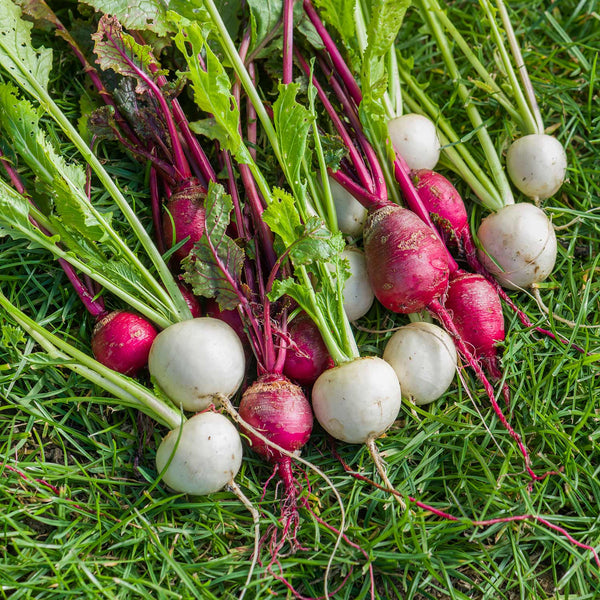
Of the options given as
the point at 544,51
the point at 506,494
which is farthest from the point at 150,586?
the point at 544,51

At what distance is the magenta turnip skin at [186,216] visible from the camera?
260 centimetres

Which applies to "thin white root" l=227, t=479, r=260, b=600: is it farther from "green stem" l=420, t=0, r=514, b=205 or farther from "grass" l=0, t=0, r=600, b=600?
"green stem" l=420, t=0, r=514, b=205

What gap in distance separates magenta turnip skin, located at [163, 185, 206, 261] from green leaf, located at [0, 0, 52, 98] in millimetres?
762

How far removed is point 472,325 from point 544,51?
5.66 ft

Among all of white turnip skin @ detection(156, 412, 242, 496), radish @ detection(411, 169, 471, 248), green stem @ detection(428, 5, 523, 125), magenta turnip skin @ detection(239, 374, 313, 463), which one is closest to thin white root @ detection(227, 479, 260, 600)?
white turnip skin @ detection(156, 412, 242, 496)

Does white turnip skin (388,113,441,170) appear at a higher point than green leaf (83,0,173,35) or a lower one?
lower

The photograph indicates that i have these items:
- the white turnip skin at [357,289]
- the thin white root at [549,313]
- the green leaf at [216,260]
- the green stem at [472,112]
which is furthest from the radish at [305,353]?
the green stem at [472,112]

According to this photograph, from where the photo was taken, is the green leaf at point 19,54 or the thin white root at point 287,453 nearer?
the thin white root at point 287,453

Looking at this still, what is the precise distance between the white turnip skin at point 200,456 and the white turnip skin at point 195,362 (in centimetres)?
10

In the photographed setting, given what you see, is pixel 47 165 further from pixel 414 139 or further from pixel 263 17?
pixel 414 139

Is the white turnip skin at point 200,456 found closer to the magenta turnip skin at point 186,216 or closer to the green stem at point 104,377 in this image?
the green stem at point 104,377

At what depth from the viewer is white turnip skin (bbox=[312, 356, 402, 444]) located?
2340 mm

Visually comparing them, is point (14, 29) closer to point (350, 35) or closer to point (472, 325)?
point (350, 35)

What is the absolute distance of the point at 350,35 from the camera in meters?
2.74
